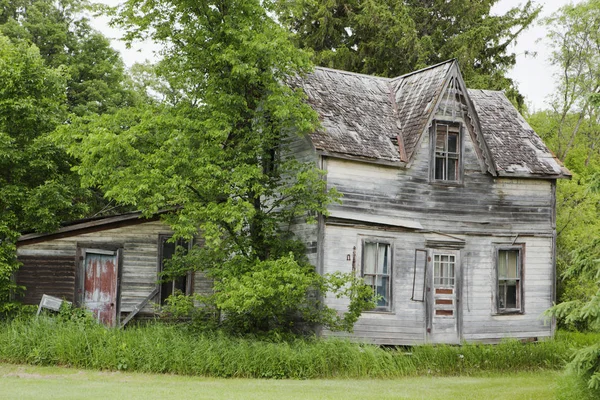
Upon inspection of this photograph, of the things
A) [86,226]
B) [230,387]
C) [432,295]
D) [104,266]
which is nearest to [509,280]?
[432,295]

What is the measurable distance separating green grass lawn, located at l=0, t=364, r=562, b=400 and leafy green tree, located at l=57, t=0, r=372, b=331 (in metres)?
2.35

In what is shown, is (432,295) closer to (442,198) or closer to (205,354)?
(442,198)

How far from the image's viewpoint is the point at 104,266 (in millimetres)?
23547

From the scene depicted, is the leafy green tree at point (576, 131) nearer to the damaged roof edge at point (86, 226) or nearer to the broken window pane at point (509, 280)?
the broken window pane at point (509, 280)

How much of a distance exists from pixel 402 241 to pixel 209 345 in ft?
22.0

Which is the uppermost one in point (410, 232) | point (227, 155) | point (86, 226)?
point (227, 155)

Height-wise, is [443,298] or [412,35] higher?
[412,35]

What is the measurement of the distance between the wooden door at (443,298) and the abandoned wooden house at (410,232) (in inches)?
1.4

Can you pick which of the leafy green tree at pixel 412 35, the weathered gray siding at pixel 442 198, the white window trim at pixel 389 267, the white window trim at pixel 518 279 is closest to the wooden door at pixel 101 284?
the weathered gray siding at pixel 442 198

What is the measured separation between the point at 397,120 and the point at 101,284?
10.2 meters

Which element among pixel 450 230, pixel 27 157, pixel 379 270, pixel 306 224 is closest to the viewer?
pixel 306 224

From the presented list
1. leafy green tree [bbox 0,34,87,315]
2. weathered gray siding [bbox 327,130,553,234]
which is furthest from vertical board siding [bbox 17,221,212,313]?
weathered gray siding [bbox 327,130,553,234]

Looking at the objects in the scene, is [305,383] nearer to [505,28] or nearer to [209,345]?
[209,345]

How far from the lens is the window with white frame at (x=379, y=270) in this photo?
70.5ft
